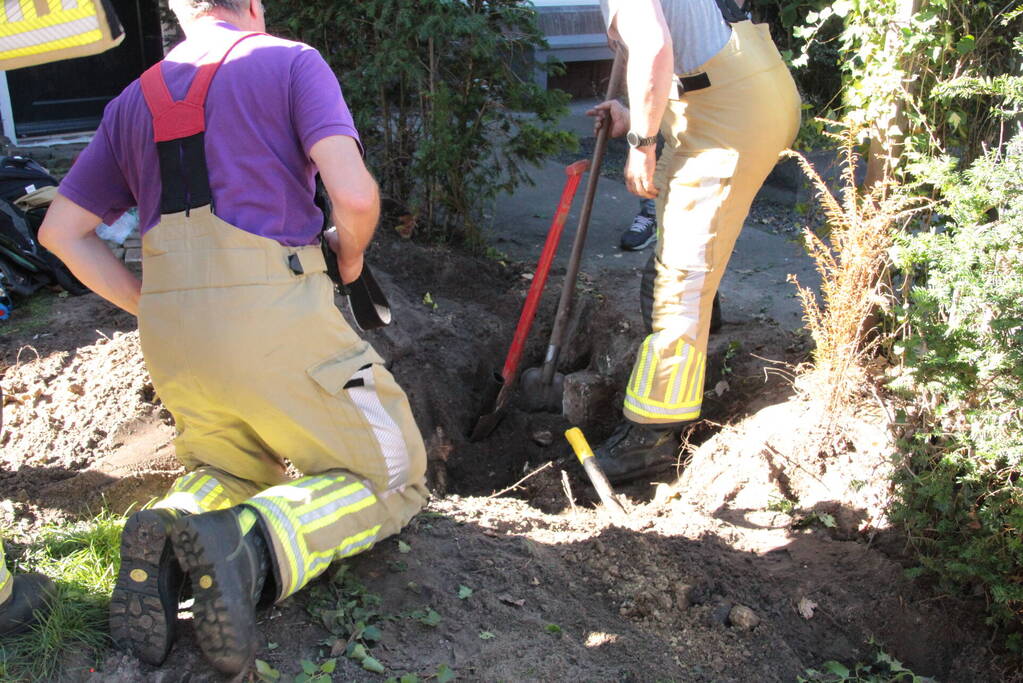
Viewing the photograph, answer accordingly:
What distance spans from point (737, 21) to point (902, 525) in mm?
1922

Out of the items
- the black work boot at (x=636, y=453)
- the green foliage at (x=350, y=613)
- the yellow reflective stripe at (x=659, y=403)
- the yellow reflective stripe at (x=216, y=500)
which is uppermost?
the yellow reflective stripe at (x=216, y=500)

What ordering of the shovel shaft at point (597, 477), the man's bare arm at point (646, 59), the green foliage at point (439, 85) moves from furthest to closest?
the green foliage at point (439, 85)
the shovel shaft at point (597, 477)
the man's bare arm at point (646, 59)

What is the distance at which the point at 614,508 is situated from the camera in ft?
11.4

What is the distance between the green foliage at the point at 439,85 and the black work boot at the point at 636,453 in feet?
6.26

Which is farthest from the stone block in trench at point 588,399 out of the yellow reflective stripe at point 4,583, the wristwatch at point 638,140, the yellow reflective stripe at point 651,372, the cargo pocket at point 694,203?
the yellow reflective stripe at point 4,583

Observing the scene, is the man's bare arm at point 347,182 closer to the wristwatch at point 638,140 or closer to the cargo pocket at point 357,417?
the cargo pocket at point 357,417

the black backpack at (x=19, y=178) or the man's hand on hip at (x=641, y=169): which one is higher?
the man's hand on hip at (x=641, y=169)

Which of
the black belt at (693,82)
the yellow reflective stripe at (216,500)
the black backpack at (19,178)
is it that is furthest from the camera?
the black backpack at (19,178)

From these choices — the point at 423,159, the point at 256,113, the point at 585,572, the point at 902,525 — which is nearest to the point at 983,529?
the point at 902,525

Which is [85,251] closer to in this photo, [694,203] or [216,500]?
[216,500]

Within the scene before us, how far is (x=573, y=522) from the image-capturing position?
3.25 m

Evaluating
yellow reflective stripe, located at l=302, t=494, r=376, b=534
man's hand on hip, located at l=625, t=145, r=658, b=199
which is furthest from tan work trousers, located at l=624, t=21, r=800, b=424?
yellow reflective stripe, located at l=302, t=494, r=376, b=534

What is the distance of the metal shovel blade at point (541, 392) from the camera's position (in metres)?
4.41

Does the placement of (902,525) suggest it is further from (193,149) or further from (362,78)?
(362,78)
